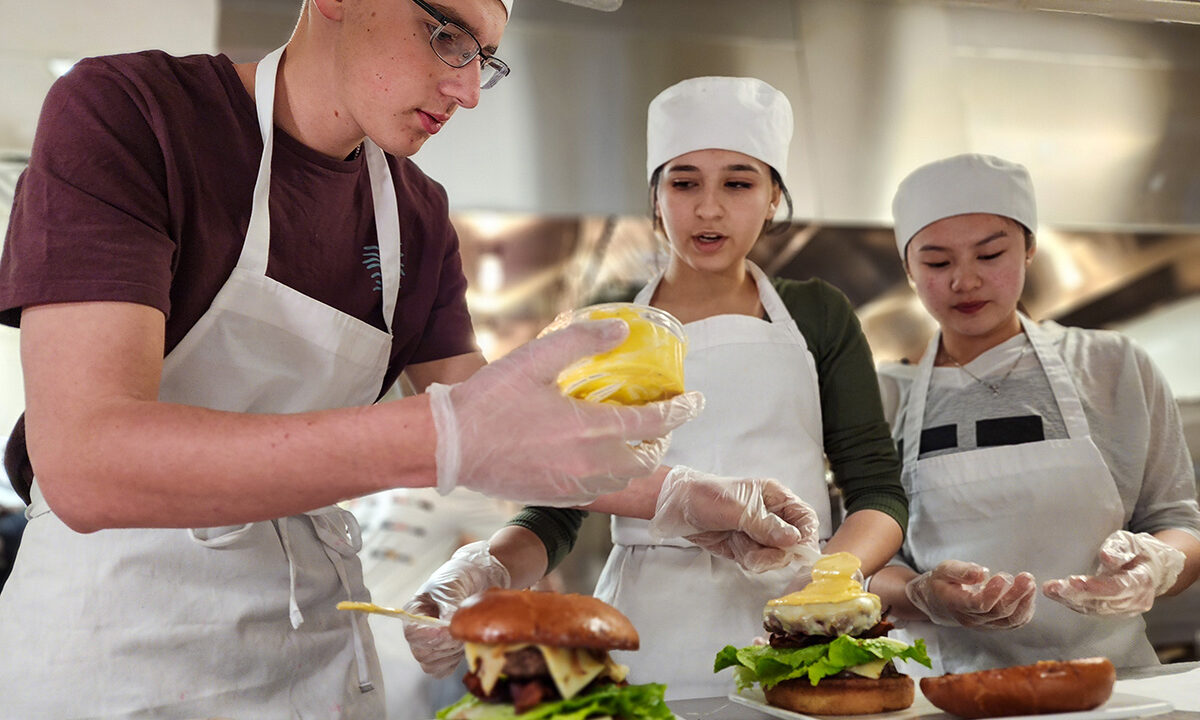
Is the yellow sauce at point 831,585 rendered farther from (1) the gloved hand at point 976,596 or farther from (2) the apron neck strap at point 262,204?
(2) the apron neck strap at point 262,204

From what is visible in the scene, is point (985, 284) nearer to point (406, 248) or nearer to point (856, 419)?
point (856, 419)

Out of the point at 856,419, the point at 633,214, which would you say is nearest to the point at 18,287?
the point at 856,419

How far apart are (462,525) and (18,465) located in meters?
2.32

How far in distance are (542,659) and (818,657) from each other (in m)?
0.59

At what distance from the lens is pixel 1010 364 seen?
2414mm

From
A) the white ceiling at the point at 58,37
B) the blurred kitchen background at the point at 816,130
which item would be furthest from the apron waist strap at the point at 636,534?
the white ceiling at the point at 58,37

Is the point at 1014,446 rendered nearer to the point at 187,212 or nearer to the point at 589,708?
the point at 589,708

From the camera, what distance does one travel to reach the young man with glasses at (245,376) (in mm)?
1148

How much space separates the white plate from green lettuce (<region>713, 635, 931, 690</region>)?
5cm

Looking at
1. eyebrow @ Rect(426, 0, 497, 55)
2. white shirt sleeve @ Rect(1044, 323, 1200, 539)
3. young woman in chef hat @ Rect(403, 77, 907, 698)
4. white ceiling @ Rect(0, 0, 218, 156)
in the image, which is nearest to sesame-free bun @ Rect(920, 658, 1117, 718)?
young woman in chef hat @ Rect(403, 77, 907, 698)

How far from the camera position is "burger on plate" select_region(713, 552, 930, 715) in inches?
59.9

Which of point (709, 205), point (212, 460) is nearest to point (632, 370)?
point (212, 460)

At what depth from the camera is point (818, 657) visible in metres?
1.54

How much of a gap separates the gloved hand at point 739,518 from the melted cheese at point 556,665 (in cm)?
54
